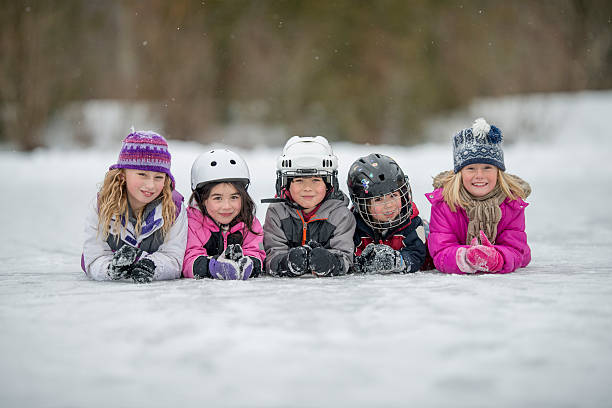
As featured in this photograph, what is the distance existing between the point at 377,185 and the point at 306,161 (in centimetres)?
53

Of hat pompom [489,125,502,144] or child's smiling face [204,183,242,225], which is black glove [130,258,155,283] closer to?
child's smiling face [204,183,242,225]

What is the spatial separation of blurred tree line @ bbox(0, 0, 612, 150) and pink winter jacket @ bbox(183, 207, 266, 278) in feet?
45.3

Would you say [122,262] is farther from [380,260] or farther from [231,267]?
[380,260]

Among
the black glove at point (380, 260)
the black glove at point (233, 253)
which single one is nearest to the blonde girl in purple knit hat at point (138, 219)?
the black glove at point (233, 253)

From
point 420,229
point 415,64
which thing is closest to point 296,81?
point 415,64

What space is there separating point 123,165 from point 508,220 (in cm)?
265

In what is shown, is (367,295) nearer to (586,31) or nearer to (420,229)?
(420,229)

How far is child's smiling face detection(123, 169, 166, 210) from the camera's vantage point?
352 centimetres

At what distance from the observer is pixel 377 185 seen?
3877 millimetres

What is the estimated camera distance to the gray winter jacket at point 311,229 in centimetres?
382

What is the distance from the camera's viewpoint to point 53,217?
7324mm

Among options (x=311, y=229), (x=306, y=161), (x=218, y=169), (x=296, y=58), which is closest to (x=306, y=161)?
(x=306, y=161)

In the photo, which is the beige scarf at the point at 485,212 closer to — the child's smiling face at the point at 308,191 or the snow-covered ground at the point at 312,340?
the snow-covered ground at the point at 312,340

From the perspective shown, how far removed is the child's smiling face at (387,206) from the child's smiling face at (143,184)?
148 centimetres
